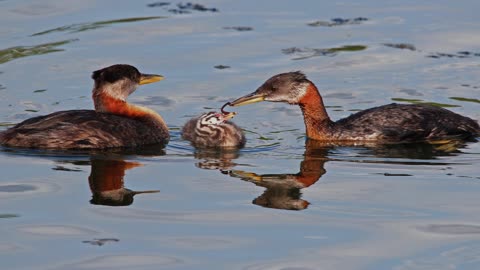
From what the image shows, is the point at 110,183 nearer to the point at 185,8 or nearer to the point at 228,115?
the point at 228,115

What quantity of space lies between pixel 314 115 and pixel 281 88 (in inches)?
21.8

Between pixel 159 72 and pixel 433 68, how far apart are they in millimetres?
4086

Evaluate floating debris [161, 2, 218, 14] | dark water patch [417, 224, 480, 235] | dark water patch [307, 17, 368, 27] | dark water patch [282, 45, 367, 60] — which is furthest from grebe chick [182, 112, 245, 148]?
floating debris [161, 2, 218, 14]

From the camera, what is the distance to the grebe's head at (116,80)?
47.9 ft

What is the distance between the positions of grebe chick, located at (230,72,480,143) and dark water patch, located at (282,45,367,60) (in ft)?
12.0

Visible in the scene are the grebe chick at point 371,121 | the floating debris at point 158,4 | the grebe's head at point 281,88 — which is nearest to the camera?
the grebe chick at point 371,121

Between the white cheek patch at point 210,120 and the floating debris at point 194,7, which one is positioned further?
the floating debris at point 194,7

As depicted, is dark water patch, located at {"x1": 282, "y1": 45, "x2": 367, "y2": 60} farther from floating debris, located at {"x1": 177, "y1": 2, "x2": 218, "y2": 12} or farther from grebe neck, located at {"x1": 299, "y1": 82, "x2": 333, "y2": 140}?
grebe neck, located at {"x1": 299, "y1": 82, "x2": 333, "y2": 140}

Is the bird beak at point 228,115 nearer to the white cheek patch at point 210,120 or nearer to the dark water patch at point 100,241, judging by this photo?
the white cheek patch at point 210,120

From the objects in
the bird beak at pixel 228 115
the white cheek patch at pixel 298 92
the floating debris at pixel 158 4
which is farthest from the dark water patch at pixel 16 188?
the floating debris at pixel 158 4

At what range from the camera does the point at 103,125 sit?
1398 cm

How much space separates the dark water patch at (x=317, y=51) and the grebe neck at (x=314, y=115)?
3.61m

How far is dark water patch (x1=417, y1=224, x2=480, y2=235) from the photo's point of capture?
10.4 metres

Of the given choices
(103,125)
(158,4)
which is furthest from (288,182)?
(158,4)
